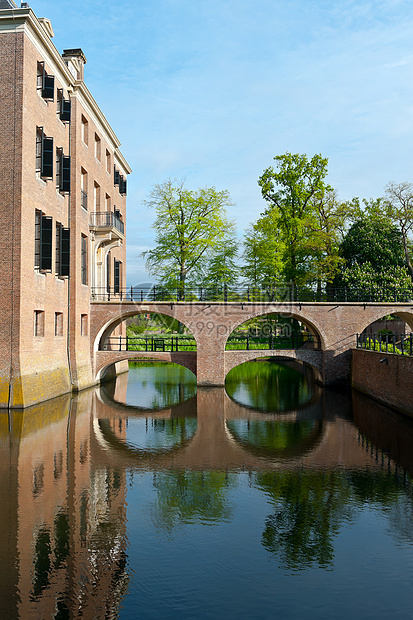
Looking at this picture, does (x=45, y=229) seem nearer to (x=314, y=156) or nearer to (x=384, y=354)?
(x=384, y=354)

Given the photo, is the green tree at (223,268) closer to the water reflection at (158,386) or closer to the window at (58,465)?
the water reflection at (158,386)

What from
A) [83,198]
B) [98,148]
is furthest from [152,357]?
[98,148]

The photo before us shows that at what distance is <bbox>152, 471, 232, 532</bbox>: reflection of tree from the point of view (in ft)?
26.5

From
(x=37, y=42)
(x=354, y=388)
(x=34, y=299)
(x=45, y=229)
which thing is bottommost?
(x=354, y=388)

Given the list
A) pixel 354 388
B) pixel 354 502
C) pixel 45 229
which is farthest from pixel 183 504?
pixel 354 388

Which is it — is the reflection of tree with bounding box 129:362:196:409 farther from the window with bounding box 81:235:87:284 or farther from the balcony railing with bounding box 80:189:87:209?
the balcony railing with bounding box 80:189:87:209

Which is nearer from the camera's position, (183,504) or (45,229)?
(183,504)

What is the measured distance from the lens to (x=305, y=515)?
8.09 metres

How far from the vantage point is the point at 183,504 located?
8.61 meters

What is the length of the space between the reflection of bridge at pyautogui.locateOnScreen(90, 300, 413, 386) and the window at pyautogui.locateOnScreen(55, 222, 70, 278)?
4.02 m

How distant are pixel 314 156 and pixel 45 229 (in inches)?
822

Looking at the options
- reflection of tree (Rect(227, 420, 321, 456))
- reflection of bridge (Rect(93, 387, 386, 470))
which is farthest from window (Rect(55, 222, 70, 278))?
reflection of tree (Rect(227, 420, 321, 456))

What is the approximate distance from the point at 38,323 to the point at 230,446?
1023cm

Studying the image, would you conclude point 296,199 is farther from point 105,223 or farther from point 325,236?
point 105,223
